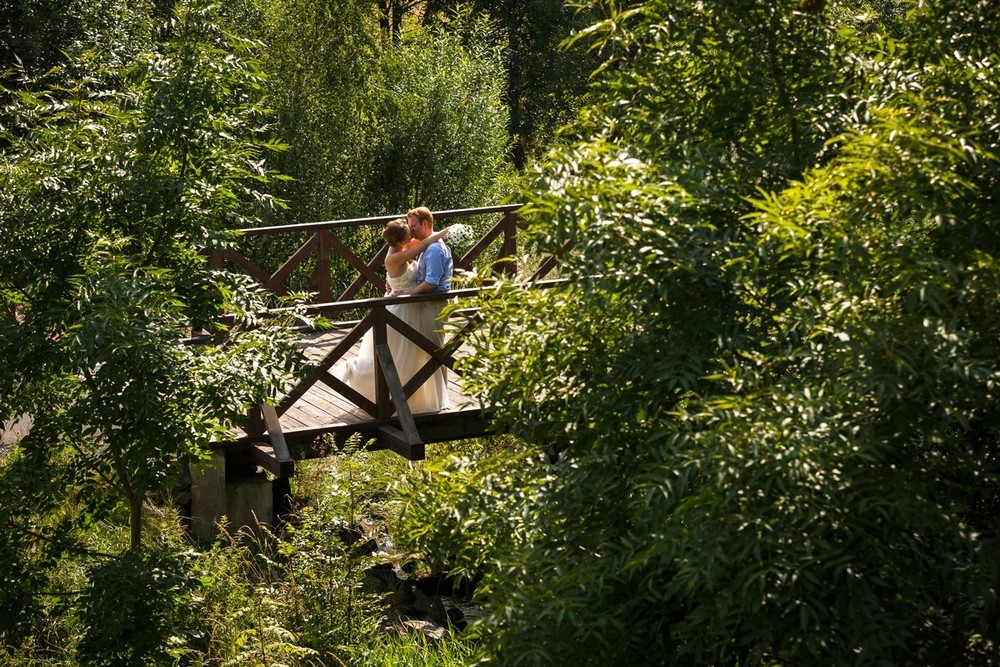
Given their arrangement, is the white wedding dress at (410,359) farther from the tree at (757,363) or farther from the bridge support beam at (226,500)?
the tree at (757,363)

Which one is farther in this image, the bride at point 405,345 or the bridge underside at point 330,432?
the bride at point 405,345

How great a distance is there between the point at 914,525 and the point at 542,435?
52.4 inches

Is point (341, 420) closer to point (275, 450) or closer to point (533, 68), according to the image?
point (275, 450)

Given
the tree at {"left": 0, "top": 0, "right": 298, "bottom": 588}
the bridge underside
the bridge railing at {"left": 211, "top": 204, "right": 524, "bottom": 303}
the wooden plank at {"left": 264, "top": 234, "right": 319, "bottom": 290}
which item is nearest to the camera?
the tree at {"left": 0, "top": 0, "right": 298, "bottom": 588}

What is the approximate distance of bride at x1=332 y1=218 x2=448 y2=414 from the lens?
845cm

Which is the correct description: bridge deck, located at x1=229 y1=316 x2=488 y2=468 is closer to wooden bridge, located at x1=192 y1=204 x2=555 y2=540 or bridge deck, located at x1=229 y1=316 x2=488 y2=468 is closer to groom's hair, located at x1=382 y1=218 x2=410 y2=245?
wooden bridge, located at x1=192 y1=204 x2=555 y2=540

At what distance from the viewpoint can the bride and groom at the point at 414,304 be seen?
841 cm

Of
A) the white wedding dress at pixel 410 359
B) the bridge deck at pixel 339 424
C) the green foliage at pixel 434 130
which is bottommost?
the bridge deck at pixel 339 424

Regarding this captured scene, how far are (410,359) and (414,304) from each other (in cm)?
43

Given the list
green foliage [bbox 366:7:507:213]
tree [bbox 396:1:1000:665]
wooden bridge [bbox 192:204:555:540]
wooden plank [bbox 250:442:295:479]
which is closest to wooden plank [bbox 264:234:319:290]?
wooden bridge [bbox 192:204:555:540]

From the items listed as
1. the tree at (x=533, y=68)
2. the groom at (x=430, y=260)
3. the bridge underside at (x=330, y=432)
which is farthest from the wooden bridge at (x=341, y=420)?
the tree at (x=533, y=68)

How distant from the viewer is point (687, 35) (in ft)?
12.9

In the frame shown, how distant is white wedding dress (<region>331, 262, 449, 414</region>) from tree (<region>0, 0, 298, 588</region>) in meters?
2.71

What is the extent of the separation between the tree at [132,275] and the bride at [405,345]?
261 centimetres
